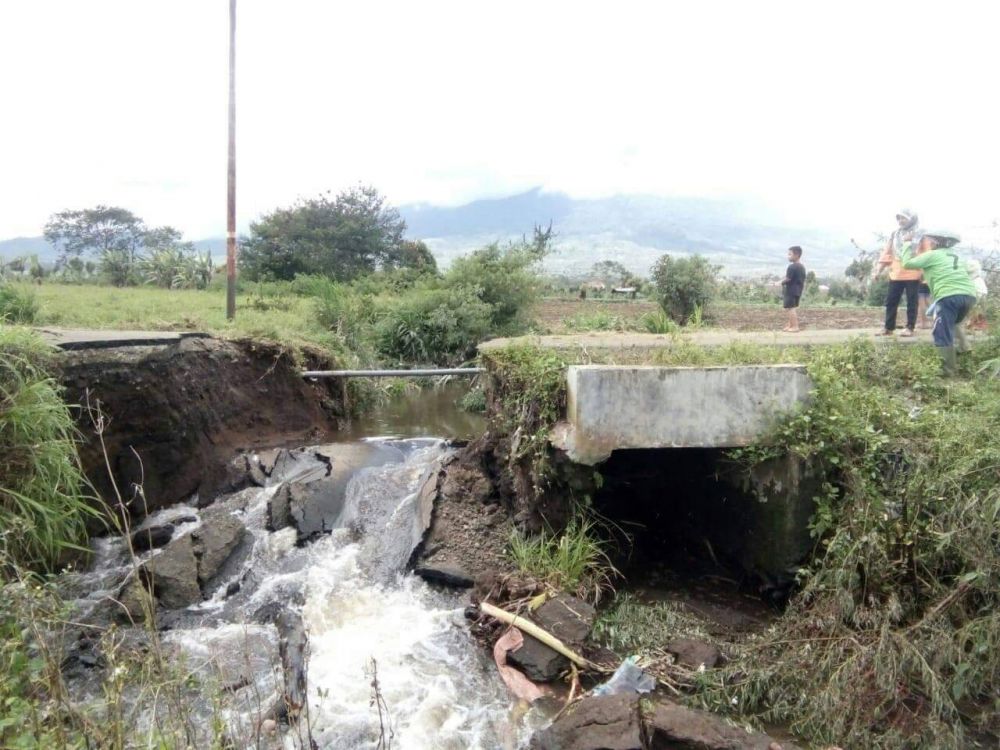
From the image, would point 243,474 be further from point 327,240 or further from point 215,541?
point 327,240

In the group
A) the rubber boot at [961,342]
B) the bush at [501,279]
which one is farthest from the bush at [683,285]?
the rubber boot at [961,342]

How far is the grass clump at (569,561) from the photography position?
604 cm

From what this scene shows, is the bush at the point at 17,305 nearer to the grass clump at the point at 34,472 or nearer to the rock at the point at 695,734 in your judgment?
the grass clump at the point at 34,472

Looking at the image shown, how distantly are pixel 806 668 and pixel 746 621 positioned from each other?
3.21 ft

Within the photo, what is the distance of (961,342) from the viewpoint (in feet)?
25.7

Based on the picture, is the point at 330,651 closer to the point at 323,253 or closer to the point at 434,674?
the point at 434,674

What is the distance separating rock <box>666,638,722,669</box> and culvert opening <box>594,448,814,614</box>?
928 millimetres

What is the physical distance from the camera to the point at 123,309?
13383 millimetres

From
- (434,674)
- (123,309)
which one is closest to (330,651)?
(434,674)

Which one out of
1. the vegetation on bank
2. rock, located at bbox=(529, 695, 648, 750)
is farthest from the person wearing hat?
rock, located at bbox=(529, 695, 648, 750)

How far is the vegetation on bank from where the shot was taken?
177 inches

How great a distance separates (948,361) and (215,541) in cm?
773

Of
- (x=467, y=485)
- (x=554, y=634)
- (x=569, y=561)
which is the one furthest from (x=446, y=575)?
(x=554, y=634)

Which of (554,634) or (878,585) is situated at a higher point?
(878,585)
